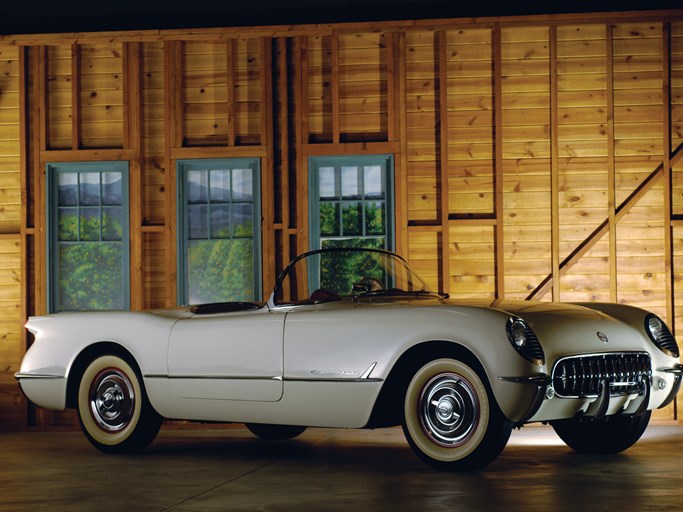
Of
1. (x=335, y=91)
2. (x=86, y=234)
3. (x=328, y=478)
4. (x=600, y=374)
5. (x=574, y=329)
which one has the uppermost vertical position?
(x=335, y=91)

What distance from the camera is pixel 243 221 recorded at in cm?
1155

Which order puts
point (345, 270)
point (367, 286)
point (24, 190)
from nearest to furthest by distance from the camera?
point (367, 286) → point (345, 270) → point (24, 190)

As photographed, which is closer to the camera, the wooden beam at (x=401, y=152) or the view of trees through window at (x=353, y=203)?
the wooden beam at (x=401, y=152)

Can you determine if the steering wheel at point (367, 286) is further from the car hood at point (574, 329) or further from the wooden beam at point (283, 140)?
the wooden beam at point (283, 140)

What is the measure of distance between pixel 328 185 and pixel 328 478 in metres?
5.20

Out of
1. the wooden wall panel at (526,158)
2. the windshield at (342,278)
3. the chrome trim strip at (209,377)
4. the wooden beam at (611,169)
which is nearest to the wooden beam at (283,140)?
the wooden wall panel at (526,158)

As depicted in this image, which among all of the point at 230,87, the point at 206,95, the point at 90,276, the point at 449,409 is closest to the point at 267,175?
the point at 230,87

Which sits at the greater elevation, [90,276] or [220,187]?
[220,187]

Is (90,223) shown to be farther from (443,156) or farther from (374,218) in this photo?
→ (443,156)

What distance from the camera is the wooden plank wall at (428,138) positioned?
36.2 feet

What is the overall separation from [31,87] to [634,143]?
6.65 meters

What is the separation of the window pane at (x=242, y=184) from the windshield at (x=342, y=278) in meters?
3.63

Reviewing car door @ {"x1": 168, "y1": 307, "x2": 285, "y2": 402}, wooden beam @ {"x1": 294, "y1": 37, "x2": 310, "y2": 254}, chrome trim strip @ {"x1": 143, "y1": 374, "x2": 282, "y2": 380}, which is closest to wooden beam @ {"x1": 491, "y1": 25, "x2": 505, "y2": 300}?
wooden beam @ {"x1": 294, "y1": 37, "x2": 310, "y2": 254}

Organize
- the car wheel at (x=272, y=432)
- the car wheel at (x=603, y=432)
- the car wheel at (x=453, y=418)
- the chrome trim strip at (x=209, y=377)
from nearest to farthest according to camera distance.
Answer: the car wheel at (x=453, y=418)
the chrome trim strip at (x=209, y=377)
the car wheel at (x=603, y=432)
the car wheel at (x=272, y=432)
